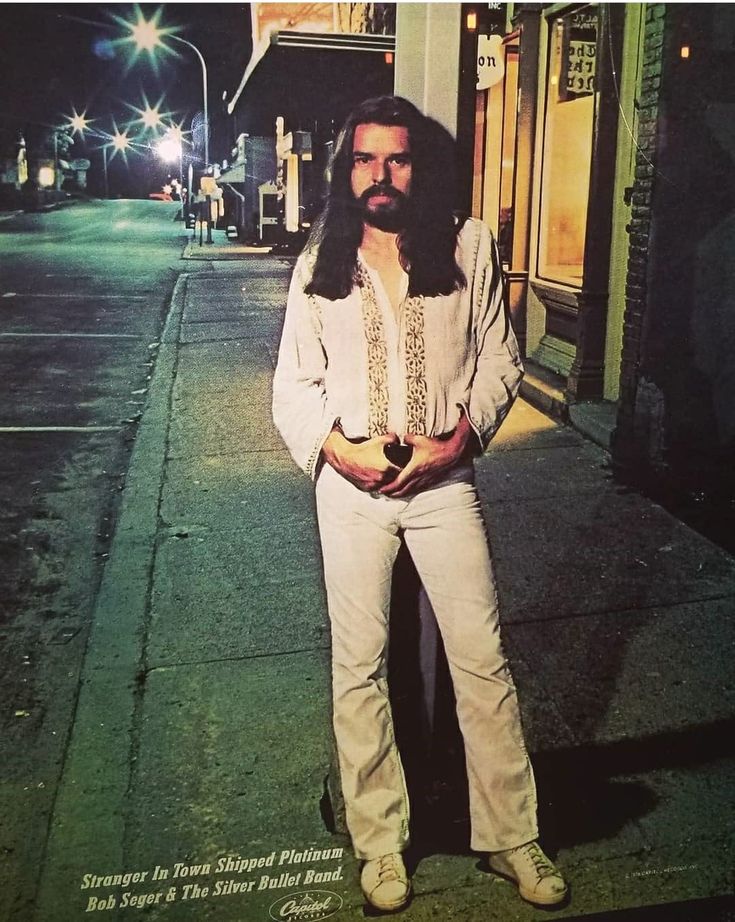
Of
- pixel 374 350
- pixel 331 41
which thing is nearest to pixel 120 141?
pixel 331 41

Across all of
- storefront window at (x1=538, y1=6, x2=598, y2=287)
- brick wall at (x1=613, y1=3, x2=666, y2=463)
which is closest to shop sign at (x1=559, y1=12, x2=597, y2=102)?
storefront window at (x1=538, y1=6, x2=598, y2=287)

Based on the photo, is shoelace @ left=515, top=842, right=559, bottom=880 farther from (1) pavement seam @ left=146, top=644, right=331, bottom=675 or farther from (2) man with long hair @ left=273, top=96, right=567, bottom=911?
(1) pavement seam @ left=146, top=644, right=331, bottom=675

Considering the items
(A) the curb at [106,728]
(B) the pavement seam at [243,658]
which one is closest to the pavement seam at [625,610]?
(B) the pavement seam at [243,658]

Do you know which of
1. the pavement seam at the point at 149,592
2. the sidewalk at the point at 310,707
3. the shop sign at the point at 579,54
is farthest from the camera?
the shop sign at the point at 579,54

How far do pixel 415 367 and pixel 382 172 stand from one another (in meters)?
0.53

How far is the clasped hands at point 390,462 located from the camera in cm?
250

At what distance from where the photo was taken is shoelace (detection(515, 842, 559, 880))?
272 centimetres

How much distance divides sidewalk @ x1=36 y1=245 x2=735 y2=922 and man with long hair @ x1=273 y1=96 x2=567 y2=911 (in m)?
0.33

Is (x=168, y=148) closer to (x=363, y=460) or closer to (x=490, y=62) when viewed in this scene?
(x=490, y=62)

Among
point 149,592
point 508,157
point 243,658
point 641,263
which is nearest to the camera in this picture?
point 243,658

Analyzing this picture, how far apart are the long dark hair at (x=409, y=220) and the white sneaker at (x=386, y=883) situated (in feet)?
5.35

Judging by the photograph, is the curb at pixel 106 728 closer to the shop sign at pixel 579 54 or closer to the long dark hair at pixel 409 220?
the long dark hair at pixel 409 220

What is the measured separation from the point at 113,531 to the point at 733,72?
497 centimetres

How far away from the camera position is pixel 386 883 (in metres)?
2.71
